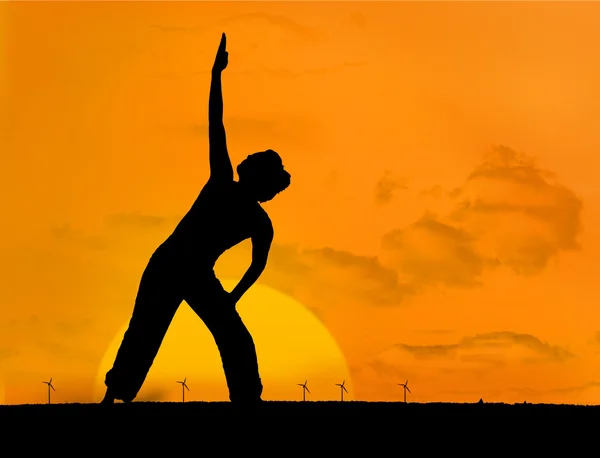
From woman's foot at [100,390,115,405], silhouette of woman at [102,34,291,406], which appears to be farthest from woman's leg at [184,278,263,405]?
woman's foot at [100,390,115,405]

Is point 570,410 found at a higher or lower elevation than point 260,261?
lower

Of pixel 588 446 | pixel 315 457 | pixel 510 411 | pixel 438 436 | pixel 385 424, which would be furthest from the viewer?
pixel 510 411

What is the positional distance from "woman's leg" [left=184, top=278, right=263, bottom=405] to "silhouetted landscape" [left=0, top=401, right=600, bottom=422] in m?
0.51

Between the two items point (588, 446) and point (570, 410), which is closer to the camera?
point (588, 446)

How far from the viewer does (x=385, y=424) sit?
15383 millimetres

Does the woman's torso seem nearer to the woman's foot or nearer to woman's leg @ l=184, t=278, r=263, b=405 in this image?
woman's leg @ l=184, t=278, r=263, b=405

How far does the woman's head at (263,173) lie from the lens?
51.3ft

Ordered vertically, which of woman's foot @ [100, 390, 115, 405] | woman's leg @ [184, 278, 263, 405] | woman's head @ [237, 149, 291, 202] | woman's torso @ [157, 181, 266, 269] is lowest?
woman's foot @ [100, 390, 115, 405]

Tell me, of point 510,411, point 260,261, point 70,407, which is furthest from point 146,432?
point 510,411

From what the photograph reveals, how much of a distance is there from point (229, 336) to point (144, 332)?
1.20 m

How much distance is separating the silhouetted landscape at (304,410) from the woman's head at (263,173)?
3157mm

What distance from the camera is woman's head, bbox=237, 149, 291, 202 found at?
1562cm

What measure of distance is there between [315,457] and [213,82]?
5770 millimetres

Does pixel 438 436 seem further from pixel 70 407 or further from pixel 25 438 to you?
pixel 70 407
